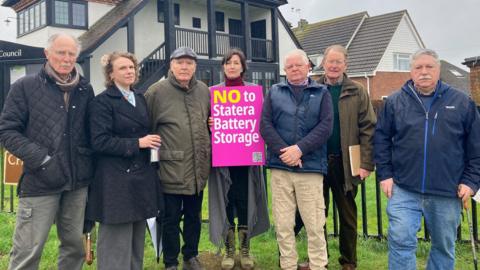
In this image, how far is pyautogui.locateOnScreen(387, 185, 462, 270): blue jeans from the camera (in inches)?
131

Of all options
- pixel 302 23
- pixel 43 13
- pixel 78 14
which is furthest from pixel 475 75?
pixel 302 23

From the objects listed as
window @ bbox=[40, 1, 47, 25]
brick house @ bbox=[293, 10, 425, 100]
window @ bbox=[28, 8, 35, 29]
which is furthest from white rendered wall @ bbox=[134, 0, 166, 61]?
brick house @ bbox=[293, 10, 425, 100]

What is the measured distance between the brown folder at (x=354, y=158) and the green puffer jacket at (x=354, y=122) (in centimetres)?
3

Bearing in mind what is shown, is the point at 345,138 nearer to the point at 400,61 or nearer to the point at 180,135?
the point at 180,135

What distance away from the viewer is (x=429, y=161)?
10.7 ft

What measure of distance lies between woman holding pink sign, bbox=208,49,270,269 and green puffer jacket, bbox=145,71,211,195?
28cm

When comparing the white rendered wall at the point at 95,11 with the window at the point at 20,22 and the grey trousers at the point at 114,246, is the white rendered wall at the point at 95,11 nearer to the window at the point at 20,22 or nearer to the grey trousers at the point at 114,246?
the window at the point at 20,22

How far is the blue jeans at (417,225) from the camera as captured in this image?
3.33 meters

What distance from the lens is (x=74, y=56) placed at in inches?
132

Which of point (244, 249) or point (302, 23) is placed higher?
point (302, 23)

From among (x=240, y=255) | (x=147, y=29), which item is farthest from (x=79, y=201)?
(x=147, y=29)

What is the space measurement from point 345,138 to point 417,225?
1.02 metres

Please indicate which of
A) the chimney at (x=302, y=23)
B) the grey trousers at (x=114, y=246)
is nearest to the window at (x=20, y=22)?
the grey trousers at (x=114, y=246)

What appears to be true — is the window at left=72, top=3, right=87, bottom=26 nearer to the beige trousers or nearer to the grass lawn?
the grass lawn
